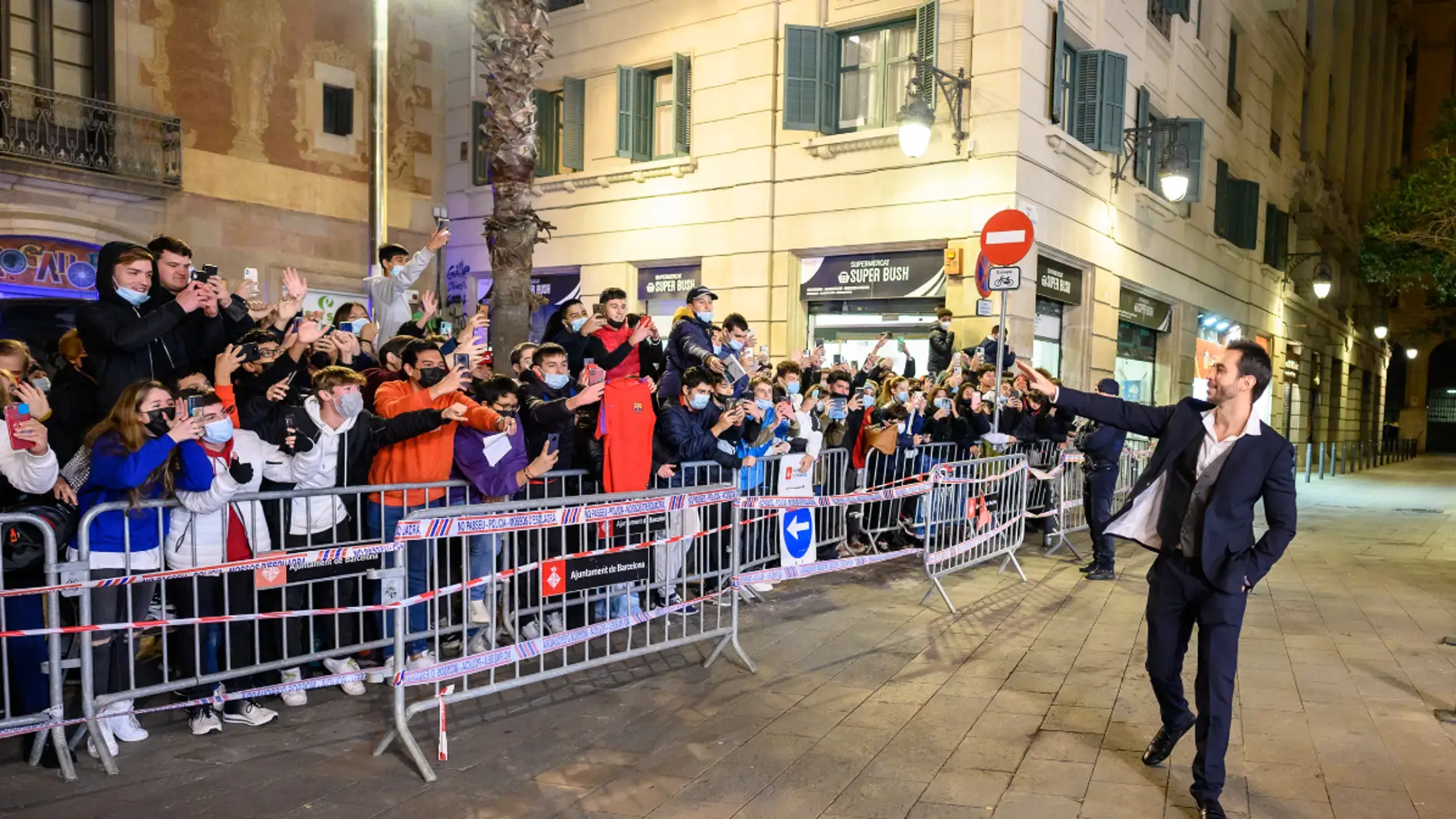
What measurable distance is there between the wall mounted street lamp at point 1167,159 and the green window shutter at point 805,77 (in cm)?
612

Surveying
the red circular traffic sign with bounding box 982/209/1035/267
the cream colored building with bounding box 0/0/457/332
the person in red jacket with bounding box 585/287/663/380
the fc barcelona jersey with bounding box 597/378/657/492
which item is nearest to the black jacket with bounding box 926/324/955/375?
the red circular traffic sign with bounding box 982/209/1035/267

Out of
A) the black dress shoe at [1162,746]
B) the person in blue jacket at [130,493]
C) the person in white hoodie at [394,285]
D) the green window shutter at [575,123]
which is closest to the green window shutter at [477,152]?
the green window shutter at [575,123]

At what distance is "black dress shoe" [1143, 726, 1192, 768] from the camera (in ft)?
16.2

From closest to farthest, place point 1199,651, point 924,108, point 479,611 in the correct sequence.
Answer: point 1199,651, point 479,611, point 924,108

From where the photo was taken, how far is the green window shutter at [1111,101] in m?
16.8

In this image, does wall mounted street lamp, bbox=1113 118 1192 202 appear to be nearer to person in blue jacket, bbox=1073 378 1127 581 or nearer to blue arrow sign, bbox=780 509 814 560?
person in blue jacket, bbox=1073 378 1127 581

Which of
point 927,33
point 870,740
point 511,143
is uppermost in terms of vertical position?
point 927,33

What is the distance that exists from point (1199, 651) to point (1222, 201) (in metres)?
22.7

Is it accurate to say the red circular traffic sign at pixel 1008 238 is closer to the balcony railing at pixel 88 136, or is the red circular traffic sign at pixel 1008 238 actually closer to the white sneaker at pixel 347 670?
the white sneaker at pixel 347 670

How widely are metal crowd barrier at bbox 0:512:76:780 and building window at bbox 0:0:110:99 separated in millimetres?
12410

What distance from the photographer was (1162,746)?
497 centimetres

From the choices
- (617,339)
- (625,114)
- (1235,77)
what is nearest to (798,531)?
(617,339)

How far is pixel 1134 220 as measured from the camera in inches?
768

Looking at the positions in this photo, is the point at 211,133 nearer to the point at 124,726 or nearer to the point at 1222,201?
the point at 124,726
